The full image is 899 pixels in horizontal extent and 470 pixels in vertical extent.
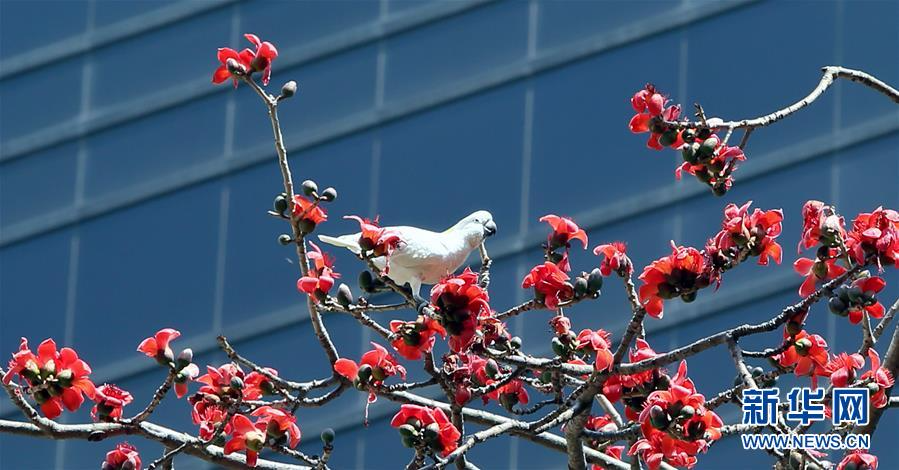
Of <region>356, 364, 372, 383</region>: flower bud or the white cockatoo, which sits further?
the white cockatoo

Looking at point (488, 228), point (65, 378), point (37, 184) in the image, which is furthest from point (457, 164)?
point (65, 378)

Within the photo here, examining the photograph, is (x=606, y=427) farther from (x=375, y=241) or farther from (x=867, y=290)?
(x=375, y=241)

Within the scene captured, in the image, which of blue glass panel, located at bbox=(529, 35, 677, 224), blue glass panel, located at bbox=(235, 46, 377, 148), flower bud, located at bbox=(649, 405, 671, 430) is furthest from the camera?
blue glass panel, located at bbox=(235, 46, 377, 148)

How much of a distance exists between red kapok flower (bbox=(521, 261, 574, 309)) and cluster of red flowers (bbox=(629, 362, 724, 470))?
328mm

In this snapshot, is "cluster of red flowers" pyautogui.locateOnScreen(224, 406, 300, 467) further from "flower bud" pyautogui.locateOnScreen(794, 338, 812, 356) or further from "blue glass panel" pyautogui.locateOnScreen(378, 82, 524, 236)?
"blue glass panel" pyautogui.locateOnScreen(378, 82, 524, 236)

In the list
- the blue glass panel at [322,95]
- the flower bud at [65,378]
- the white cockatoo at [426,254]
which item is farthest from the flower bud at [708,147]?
the blue glass panel at [322,95]

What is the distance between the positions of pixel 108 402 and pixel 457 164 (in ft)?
28.4

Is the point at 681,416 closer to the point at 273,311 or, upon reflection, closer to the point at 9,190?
the point at 273,311

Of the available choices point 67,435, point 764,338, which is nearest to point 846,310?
point 67,435

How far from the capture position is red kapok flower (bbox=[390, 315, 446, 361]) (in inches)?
149

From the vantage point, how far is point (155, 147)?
13.3m

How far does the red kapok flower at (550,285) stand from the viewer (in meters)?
3.91

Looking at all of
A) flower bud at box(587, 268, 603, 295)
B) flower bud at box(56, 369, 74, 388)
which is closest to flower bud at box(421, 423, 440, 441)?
flower bud at box(587, 268, 603, 295)

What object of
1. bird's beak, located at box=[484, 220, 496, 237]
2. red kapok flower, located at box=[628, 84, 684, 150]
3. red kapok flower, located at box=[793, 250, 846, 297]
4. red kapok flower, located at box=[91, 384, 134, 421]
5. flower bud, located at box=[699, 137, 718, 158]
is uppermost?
bird's beak, located at box=[484, 220, 496, 237]
